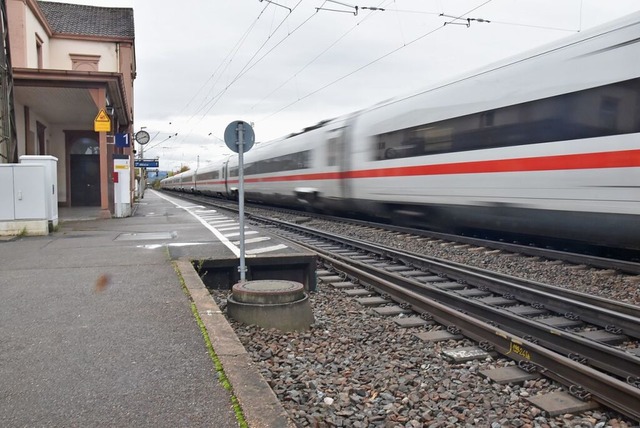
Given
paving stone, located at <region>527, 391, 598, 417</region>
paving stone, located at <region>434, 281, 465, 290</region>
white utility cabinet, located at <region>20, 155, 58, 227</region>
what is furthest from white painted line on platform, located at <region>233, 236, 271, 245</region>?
paving stone, located at <region>527, 391, 598, 417</region>

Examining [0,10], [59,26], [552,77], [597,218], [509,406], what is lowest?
[509,406]

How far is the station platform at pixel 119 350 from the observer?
10.1 ft

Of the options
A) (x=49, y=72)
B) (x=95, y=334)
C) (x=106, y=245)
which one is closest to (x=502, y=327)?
(x=95, y=334)

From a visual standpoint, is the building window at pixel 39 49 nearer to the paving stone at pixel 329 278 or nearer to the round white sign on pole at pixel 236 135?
the round white sign on pole at pixel 236 135

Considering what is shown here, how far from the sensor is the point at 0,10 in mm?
13602

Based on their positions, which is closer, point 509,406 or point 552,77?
point 509,406

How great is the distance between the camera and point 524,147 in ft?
27.8

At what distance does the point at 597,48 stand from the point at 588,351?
4696mm

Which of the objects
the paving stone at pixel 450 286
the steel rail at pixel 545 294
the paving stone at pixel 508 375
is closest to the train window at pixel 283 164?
the steel rail at pixel 545 294

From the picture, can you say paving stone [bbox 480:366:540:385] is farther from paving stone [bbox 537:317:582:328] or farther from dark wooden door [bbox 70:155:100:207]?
dark wooden door [bbox 70:155:100:207]

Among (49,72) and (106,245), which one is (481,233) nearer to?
(106,245)

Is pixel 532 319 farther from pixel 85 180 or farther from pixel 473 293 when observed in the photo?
pixel 85 180

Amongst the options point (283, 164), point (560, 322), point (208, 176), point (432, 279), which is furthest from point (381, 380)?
point (208, 176)

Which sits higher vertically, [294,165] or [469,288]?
[294,165]
